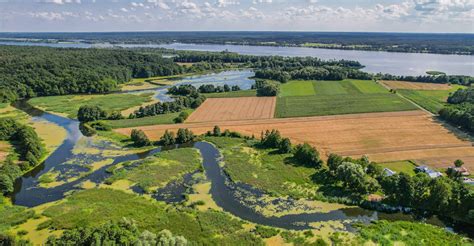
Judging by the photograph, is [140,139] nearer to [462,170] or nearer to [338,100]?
[462,170]

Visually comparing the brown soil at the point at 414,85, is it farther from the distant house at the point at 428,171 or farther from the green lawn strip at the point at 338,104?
the distant house at the point at 428,171

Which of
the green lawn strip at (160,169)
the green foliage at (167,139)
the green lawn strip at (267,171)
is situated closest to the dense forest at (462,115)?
the green lawn strip at (267,171)

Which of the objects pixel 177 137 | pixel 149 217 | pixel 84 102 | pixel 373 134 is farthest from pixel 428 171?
pixel 84 102

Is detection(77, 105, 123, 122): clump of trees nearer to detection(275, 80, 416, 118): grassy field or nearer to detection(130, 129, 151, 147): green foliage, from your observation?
detection(130, 129, 151, 147): green foliage

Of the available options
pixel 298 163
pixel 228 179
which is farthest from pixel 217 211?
pixel 298 163

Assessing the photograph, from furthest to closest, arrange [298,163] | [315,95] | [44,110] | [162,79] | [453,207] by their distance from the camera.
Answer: [162,79] → [315,95] → [44,110] → [298,163] → [453,207]

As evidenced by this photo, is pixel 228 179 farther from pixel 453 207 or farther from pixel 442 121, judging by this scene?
pixel 442 121
